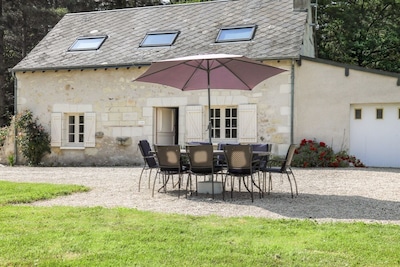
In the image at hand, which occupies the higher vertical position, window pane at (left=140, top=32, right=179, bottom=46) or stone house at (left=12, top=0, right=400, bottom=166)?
window pane at (left=140, top=32, right=179, bottom=46)

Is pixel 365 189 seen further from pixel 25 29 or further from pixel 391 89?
pixel 25 29

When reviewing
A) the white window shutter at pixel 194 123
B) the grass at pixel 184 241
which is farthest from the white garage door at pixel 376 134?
the grass at pixel 184 241

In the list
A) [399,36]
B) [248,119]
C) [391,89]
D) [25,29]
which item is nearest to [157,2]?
[25,29]

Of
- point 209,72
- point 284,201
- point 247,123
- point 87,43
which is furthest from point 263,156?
point 87,43

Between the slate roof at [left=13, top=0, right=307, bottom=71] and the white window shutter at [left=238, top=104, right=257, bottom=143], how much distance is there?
1391mm

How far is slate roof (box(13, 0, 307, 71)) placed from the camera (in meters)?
13.5

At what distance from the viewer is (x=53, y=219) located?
505 centimetres

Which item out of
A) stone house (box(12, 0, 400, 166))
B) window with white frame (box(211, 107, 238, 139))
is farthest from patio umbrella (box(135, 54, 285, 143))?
window with white frame (box(211, 107, 238, 139))

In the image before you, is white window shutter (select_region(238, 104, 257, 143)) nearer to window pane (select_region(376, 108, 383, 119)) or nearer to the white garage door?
the white garage door

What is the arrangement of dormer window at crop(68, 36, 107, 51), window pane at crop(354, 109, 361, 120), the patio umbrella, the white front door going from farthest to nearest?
dormer window at crop(68, 36, 107, 51) < the white front door < window pane at crop(354, 109, 361, 120) < the patio umbrella

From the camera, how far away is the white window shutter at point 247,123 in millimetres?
13047

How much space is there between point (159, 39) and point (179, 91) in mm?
2032

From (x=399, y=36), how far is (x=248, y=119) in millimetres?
10207

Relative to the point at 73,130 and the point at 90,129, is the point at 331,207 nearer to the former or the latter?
the point at 90,129
